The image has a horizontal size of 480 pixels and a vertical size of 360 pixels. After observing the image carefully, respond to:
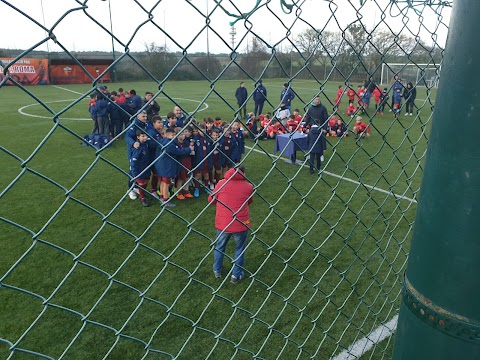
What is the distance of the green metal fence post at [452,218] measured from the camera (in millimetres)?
1074

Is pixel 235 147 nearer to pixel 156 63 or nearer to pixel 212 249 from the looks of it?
pixel 156 63

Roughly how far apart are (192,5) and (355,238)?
16.8 ft

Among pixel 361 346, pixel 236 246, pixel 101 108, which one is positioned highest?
pixel 236 246

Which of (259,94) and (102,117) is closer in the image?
(259,94)

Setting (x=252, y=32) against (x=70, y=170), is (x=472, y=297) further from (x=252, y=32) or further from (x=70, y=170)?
(x=70, y=170)

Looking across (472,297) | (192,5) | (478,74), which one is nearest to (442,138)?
(478,74)

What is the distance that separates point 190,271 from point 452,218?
413 centimetres

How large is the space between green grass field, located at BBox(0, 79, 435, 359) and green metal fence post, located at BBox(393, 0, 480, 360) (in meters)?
0.77

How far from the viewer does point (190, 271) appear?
16.2 feet

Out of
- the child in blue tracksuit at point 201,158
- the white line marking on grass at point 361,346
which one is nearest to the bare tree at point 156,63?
the child in blue tracksuit at point 201,158

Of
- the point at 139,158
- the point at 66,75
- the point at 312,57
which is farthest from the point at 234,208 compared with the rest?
the point at 66,75

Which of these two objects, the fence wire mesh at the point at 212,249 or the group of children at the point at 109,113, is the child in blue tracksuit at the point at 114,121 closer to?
the group of children at the point at 109,113

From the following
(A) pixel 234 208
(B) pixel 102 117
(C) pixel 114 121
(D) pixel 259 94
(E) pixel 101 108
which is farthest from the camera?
(C) pixel 114 121

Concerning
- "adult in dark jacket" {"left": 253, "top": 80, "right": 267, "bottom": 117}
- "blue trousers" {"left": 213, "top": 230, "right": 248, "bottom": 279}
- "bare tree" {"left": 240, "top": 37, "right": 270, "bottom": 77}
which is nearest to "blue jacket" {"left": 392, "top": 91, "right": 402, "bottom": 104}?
"adult in dark jacket" {"left": 253, "top": 80, "right": 267, "bottom": 117}
